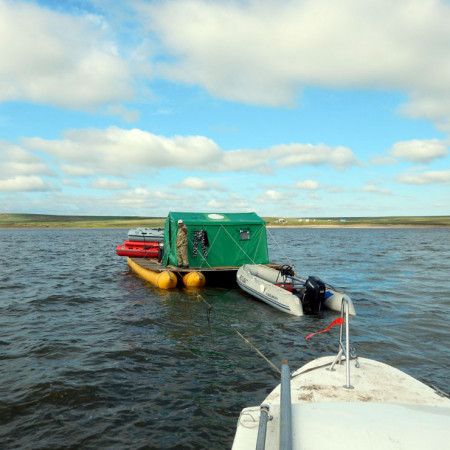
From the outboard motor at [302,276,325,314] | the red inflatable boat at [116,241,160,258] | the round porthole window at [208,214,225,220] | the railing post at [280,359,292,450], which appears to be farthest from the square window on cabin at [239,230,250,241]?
the railing post at [280,359,292,450]

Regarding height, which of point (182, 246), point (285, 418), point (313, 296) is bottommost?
point (313, 296)

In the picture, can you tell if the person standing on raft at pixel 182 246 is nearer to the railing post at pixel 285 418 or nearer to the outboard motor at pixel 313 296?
the outboard motor at pixel 313 296

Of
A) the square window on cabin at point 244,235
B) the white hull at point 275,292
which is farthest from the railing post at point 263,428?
the square window on cabin at point 244,235

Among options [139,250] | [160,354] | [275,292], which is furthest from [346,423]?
[139,250]

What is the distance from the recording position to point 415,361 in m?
8.42

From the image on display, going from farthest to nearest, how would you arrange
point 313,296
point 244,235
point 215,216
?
point 215,216
point 244,235
point 313,296

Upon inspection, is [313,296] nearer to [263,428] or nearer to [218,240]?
[218,240]

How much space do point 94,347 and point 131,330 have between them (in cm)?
161

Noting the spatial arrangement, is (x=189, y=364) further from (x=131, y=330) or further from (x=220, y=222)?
(x=220, y=222)

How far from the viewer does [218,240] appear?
1839 cm

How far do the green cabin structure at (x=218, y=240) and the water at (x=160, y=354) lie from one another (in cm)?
207

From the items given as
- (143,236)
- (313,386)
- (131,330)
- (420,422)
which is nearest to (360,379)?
(313,386)

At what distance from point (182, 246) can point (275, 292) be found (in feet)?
18.9

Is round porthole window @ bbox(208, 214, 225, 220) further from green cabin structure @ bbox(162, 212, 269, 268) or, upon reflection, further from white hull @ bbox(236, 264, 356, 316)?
white hull @ bbox(236, 264, 356, 316)
